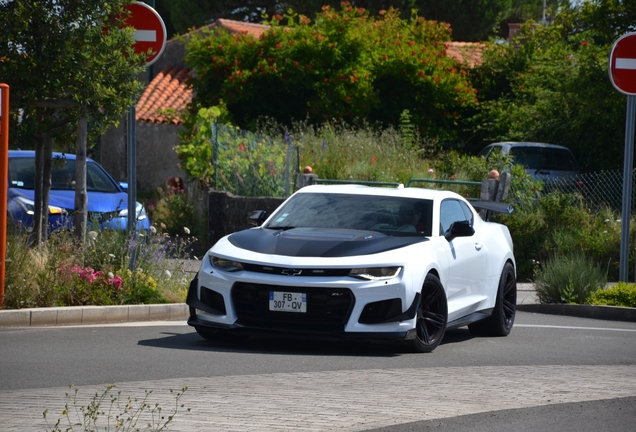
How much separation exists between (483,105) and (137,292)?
18402mm

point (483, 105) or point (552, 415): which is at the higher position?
Result: point (483, 105)

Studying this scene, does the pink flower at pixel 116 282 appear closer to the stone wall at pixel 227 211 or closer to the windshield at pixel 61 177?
the windshield at pixel 61 177

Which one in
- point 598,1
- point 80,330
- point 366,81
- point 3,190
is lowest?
point 80,330

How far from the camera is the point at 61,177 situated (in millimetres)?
18688

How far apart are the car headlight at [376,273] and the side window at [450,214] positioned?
51.8 inches

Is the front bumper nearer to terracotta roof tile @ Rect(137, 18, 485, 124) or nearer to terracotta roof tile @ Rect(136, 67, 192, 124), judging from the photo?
terracotta roof tile @ Rect(137, 18, 485, 124)

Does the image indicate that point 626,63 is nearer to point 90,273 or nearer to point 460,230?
point 460,230

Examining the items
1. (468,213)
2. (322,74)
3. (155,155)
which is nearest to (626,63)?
(468,213)

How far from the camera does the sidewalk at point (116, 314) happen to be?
10.7 metres

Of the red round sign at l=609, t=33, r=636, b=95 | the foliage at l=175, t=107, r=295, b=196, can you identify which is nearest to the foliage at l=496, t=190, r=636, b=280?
the red round sign at l=609, t=33, r=636, b=95

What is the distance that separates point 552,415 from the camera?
691 cm

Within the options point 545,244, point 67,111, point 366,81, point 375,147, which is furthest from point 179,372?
point 366,81

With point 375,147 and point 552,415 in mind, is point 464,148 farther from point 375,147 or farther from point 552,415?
point 552,415

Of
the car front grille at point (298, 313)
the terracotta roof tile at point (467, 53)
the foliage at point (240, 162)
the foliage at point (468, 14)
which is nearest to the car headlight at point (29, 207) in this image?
the foliage at point (240, 162)
